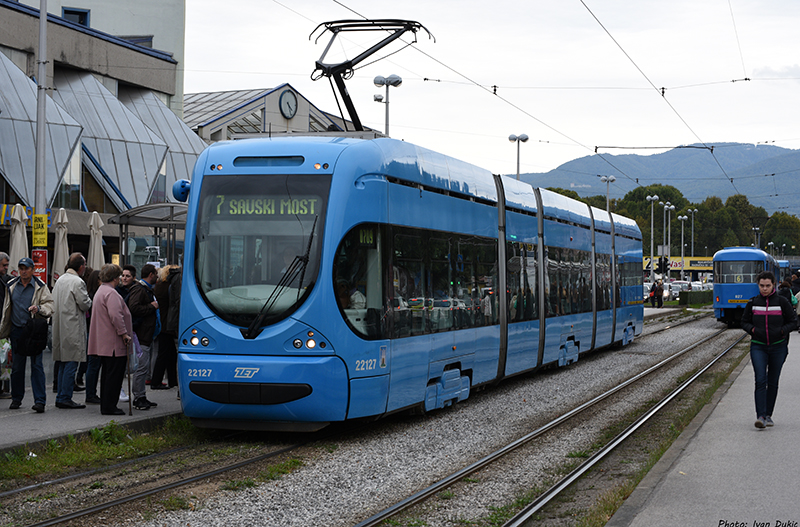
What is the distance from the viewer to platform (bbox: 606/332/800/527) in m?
6.20

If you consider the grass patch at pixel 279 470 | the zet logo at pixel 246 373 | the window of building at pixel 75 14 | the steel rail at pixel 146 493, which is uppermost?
the window of building at pixel 75 14

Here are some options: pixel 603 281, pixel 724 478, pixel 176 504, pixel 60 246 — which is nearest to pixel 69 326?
pixel 176 504

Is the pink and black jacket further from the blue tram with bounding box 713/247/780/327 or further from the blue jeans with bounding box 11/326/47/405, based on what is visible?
the blue tram with bounding box 713/247/780/327

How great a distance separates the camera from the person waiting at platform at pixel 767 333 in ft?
32.7

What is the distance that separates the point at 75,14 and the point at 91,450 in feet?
138


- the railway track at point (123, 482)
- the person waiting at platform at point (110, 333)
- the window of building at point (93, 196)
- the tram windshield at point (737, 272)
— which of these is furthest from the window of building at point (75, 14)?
the railway track at point (123, 482)

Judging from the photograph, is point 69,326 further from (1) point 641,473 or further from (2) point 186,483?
(1) point 641,473

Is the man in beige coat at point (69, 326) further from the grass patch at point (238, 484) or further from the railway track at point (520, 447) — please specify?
the railway track at point (520, 447)

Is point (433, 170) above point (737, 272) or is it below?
above

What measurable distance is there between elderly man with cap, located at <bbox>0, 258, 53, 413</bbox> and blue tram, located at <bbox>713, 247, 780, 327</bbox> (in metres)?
27.3

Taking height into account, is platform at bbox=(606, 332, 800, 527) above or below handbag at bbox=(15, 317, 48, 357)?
below

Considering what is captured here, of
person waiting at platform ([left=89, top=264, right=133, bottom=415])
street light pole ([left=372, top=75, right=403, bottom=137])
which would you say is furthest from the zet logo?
street light pole ([left=372, top=75, right=403, bottom=137])

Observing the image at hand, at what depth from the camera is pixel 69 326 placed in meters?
11.0

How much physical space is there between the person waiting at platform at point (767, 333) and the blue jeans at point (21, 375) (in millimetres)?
7750
